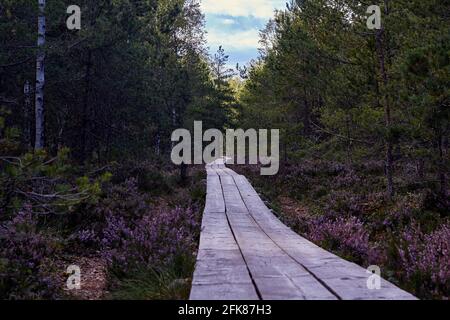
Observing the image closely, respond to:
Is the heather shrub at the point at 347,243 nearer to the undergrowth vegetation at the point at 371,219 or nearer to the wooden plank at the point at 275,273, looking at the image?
the undergrowth vegetation at the point at 371,219

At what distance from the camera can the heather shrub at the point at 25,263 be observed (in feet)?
15.4

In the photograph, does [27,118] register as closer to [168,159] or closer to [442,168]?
[168,159]

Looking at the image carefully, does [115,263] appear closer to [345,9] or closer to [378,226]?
[378,226]

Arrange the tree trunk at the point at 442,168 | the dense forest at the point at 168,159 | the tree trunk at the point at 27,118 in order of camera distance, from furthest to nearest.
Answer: the tree trunk at the point at 27,118
the tree trunk at the point at 442,168
the dense forest at the point at 168,159

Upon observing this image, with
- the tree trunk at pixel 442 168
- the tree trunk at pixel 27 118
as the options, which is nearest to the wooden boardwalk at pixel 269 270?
the tree trunk at pixel 442 168

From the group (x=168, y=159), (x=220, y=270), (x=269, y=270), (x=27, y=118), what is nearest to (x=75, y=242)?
(x=220, y=270)

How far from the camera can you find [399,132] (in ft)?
32.6

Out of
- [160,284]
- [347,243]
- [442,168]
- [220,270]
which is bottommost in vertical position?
[160,284]

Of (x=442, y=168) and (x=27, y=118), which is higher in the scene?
(x=27, y=118)

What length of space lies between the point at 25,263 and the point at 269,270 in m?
3.21

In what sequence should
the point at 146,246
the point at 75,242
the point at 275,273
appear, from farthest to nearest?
the point at 75,242 → the point at 146,246 → the point at 275,273

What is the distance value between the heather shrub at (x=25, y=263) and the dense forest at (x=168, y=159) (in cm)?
2

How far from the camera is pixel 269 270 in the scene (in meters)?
4.50
